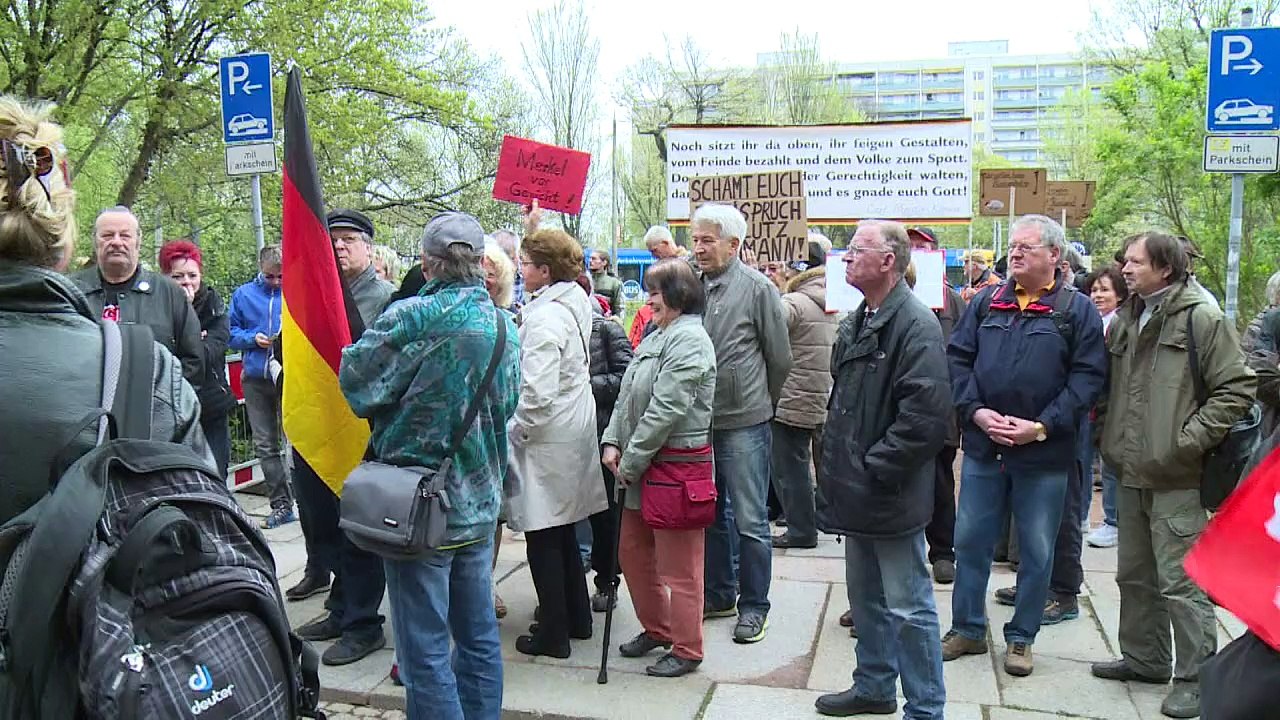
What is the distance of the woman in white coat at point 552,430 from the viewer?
181 inches

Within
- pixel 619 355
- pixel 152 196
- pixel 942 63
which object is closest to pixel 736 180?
pixel 619 355

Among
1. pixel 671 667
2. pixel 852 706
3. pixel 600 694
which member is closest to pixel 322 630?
pixel 600 694

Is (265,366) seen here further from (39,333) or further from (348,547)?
(39,333)

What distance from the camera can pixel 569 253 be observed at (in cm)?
479

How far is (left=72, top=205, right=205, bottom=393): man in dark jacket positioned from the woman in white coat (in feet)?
5.79

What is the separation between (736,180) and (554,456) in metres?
3.62

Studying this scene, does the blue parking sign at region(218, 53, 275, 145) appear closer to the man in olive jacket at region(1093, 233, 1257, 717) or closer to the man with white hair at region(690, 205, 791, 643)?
the man with white hair at region(690, 205, 791, 643)

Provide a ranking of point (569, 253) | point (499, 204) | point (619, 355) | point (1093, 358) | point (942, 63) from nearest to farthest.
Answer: point (1093, 358) < point (569, 253) < point (619, 355) < point (499, 204) < point (942, 63)

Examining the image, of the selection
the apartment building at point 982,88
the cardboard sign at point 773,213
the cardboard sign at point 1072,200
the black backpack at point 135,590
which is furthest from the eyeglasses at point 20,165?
the apartment building at point 982,88

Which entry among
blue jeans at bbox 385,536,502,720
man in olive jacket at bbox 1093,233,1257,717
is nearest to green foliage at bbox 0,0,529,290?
blue jeans at bbox 385,536,502,720

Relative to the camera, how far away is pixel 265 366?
727cm

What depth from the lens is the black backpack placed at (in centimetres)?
150

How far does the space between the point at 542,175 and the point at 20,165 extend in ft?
21.4

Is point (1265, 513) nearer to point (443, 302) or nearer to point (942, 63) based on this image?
point (443, 302)
